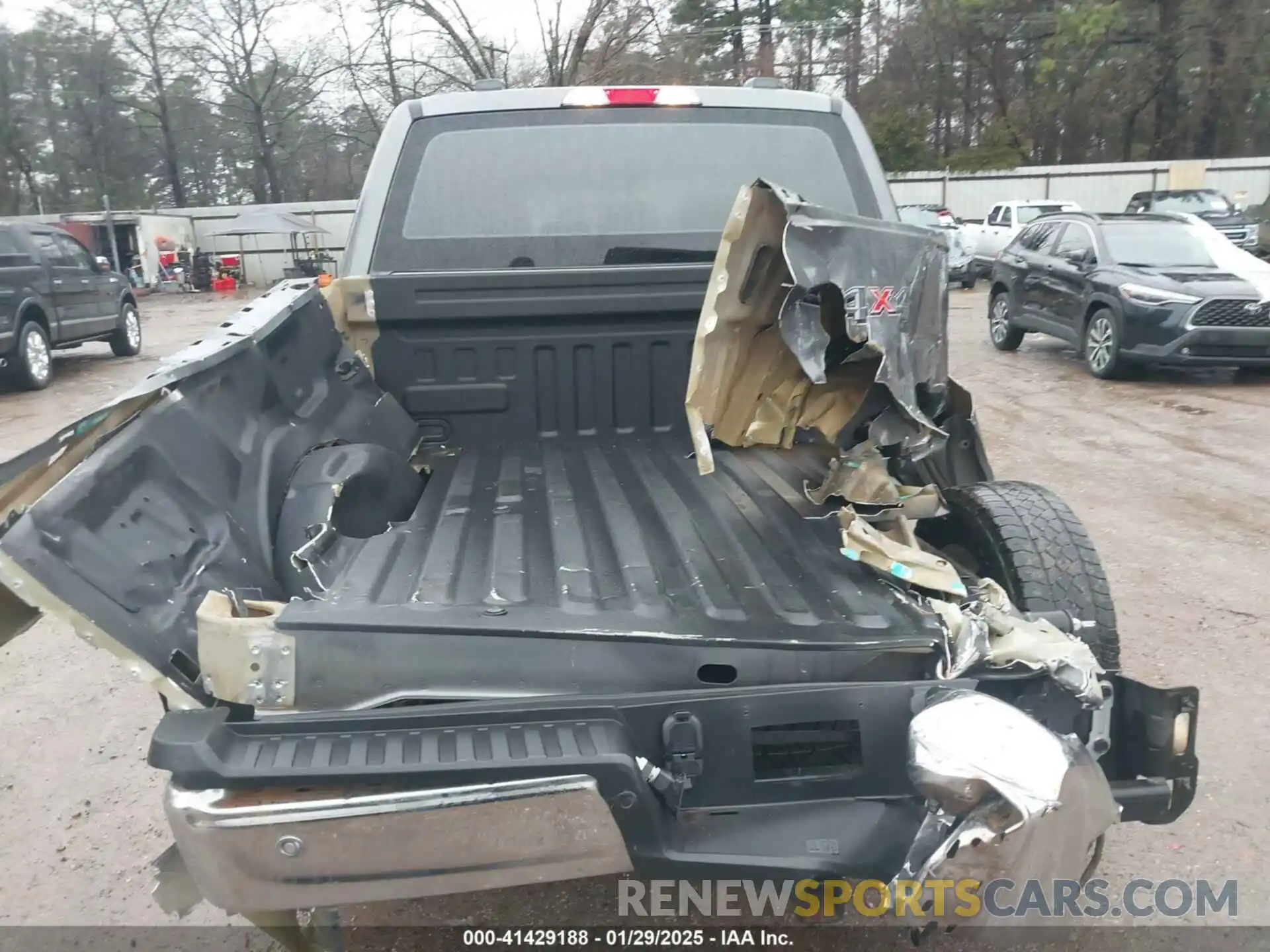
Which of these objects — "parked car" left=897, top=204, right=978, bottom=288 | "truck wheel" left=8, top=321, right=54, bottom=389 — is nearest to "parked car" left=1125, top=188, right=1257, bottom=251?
"parked car" left=897, top=204, right=978, bottom=288

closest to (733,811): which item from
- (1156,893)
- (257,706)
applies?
(257,706)

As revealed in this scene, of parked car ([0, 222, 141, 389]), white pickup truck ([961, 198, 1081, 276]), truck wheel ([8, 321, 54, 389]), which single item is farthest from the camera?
white pickup truck ([961, 198, 1081, 276])

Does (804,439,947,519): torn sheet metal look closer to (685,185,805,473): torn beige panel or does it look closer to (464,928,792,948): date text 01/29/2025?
(685,185,805,473): torn beige panel

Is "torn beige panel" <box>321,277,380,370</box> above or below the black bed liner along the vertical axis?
above

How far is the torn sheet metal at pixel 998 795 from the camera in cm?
163

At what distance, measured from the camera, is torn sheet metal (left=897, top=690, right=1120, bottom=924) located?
1634 mm

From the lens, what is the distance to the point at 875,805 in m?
1.92

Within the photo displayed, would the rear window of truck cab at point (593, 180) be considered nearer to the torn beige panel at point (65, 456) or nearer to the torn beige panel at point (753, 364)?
the torn beige panel at point (753, 364)

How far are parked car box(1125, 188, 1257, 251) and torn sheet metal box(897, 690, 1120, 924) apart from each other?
20.2 m

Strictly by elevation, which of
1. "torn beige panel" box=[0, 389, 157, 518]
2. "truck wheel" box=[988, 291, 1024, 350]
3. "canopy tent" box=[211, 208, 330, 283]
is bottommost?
"truck wheel" box=[988, 291, 1024, 350]

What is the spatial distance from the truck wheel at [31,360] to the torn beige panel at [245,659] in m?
11.4

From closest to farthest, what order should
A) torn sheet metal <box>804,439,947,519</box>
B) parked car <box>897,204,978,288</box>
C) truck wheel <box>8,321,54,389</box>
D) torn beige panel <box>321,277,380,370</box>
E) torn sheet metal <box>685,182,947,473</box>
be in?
torn sheet metal <box>685,182,947,473</box> < torn sheet metal <box>804,439,947,519</box> < torn beige panel <box>321,277,380,370</box> < truck wheel <box>8,321,54,389</box> < parked car <box>897,204,978,288</box>

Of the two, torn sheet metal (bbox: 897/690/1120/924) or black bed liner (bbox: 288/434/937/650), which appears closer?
torn sheet metal (bbox: 897/690/1120/924)

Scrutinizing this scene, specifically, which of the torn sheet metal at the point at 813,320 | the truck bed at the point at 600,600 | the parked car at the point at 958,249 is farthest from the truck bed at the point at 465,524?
the parked car at the point at 958,249
